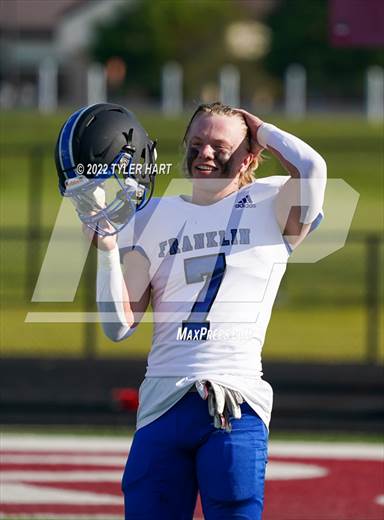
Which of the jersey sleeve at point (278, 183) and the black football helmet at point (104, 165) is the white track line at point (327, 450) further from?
the black football helmet at point (104, 165)

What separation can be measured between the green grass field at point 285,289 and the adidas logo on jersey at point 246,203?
27 centimetres

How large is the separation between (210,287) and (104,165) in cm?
53

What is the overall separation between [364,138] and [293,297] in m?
19.6

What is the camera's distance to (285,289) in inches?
819

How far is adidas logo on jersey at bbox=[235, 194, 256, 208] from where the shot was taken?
4.37 m

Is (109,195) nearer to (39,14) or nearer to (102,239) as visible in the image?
(102,239)

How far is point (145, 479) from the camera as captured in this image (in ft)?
13.8

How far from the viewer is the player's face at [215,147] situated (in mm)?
4348

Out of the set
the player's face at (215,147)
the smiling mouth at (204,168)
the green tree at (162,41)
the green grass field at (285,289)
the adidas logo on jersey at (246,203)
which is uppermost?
the green tree at (162,41)

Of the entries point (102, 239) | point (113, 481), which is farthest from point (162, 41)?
point (102, 239)

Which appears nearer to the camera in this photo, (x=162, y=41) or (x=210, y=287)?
(x=210, y=287)

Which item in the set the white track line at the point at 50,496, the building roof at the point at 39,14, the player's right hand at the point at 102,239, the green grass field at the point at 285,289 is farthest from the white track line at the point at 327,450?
the building roof at the point at 39,14

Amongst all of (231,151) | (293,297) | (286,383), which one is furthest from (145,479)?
(293,297)

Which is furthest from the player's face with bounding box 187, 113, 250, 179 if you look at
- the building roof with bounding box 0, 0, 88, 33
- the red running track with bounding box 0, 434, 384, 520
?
the building roof with bounding box 0, 0, 88, 33
